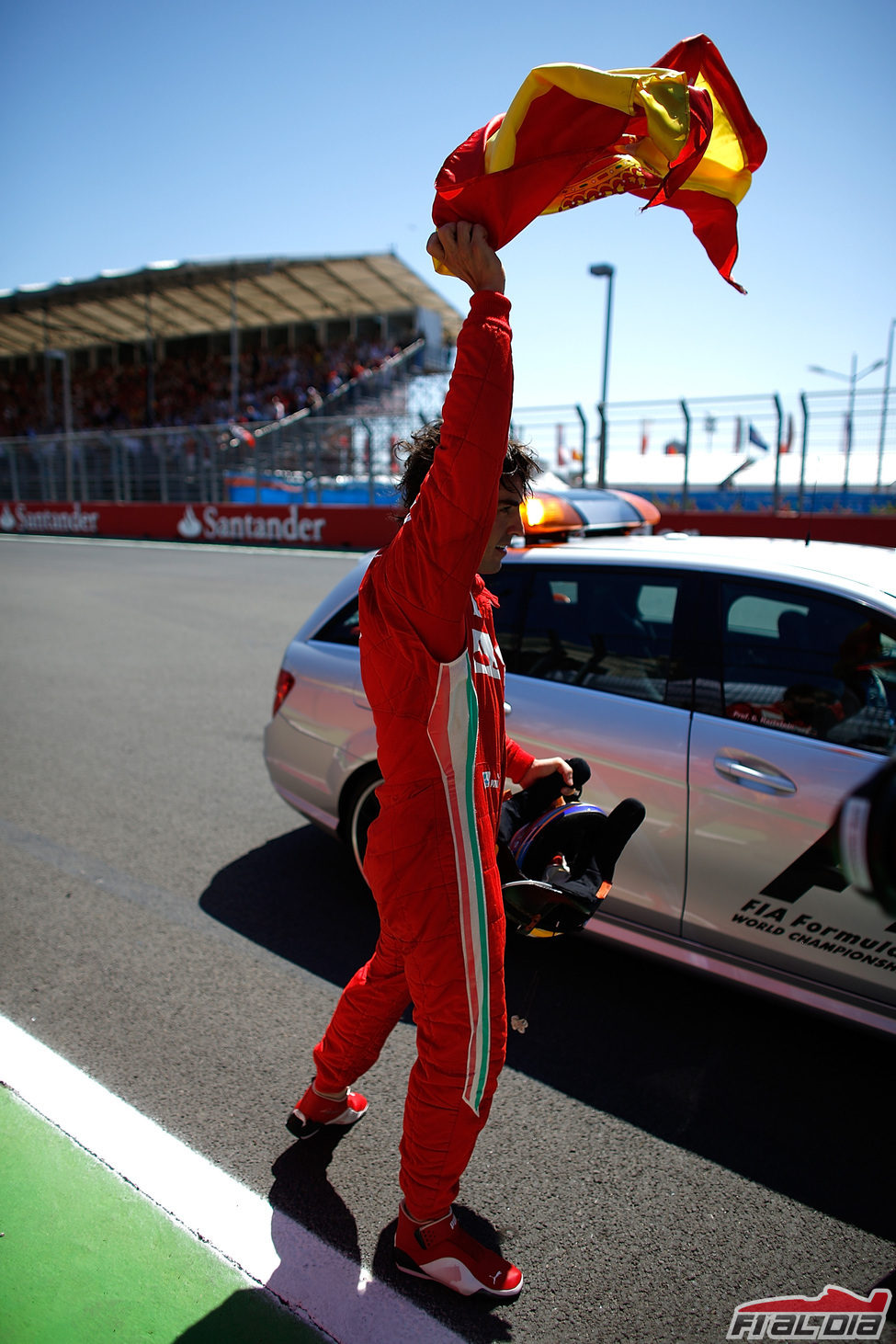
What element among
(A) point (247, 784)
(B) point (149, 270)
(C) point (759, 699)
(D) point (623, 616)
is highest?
(B) point (149, 270)

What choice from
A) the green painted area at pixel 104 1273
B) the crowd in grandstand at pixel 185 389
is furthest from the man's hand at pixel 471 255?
the crowd in grandstand at pixel 185 389

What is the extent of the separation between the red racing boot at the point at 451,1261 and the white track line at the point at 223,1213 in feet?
0.25

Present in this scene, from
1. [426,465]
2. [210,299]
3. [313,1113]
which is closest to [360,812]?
[313,1113]

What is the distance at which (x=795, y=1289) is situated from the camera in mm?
1862

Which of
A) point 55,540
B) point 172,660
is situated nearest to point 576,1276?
point 172,660

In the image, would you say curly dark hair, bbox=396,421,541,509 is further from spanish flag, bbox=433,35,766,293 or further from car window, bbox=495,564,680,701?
car window, bbox=495,564,680,701

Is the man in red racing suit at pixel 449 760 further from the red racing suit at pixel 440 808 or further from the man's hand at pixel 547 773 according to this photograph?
the man's hand at pixel 547 773

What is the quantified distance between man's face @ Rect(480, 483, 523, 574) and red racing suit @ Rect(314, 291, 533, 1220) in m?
0.06

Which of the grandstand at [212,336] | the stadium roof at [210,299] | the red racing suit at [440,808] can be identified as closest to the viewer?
the red racing suit at [440,808]

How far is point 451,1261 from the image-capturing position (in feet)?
6.01

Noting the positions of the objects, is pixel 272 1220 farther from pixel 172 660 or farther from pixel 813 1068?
pixel 172 660

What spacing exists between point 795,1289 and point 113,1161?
164cm

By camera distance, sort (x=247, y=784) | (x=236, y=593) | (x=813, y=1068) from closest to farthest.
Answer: (x=813, y=1068), (x=247, y=784), (x=236, y=593)

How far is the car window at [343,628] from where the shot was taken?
147 inches
